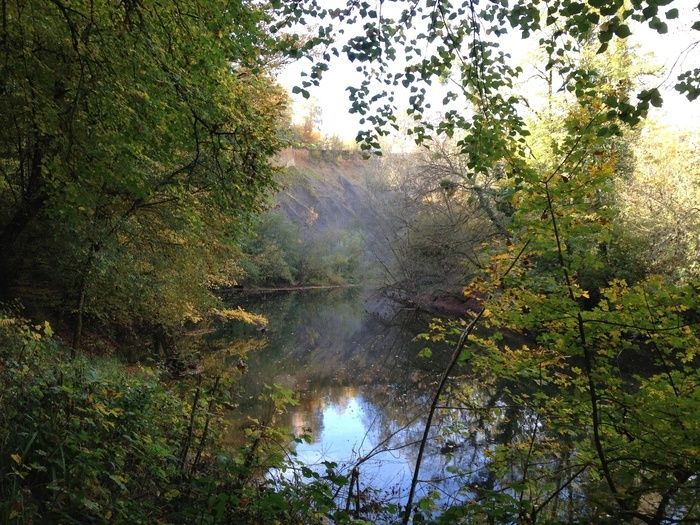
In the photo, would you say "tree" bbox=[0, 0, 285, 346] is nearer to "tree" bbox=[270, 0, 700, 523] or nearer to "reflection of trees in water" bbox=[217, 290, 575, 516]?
"tree" bbox=[270, 0, 700, 523]

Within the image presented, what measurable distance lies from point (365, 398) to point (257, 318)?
4215 mm

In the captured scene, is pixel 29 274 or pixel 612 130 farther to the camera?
pixel 29 274

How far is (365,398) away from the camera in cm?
1291

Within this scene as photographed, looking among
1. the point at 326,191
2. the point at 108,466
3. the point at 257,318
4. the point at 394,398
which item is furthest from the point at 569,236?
the point at 326,191

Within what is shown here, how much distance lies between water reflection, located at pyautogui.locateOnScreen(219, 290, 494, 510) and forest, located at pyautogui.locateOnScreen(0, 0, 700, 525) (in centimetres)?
10

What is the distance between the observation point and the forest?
3.38m

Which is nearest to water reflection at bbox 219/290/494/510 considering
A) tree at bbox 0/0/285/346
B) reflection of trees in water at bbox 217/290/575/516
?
reflection of trees in water at bbox 217/290/575/516

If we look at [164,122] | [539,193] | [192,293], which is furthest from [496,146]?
[192,293]

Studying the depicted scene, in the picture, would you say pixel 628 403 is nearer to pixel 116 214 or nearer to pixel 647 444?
pixel 647 444

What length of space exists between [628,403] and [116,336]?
14.1 metres

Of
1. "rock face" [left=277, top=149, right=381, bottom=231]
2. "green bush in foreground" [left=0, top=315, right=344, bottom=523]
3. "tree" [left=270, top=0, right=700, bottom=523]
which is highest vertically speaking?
"rock face" [left=277, top=149, right=381, bottom=231]

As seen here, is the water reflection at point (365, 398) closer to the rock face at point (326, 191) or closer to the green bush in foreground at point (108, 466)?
the green bush in foreground at point (108, 466)

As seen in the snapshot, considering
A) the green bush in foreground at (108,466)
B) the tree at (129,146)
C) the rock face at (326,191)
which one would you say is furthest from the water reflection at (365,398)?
the rock face at (326,191)

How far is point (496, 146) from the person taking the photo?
12.0 ft
